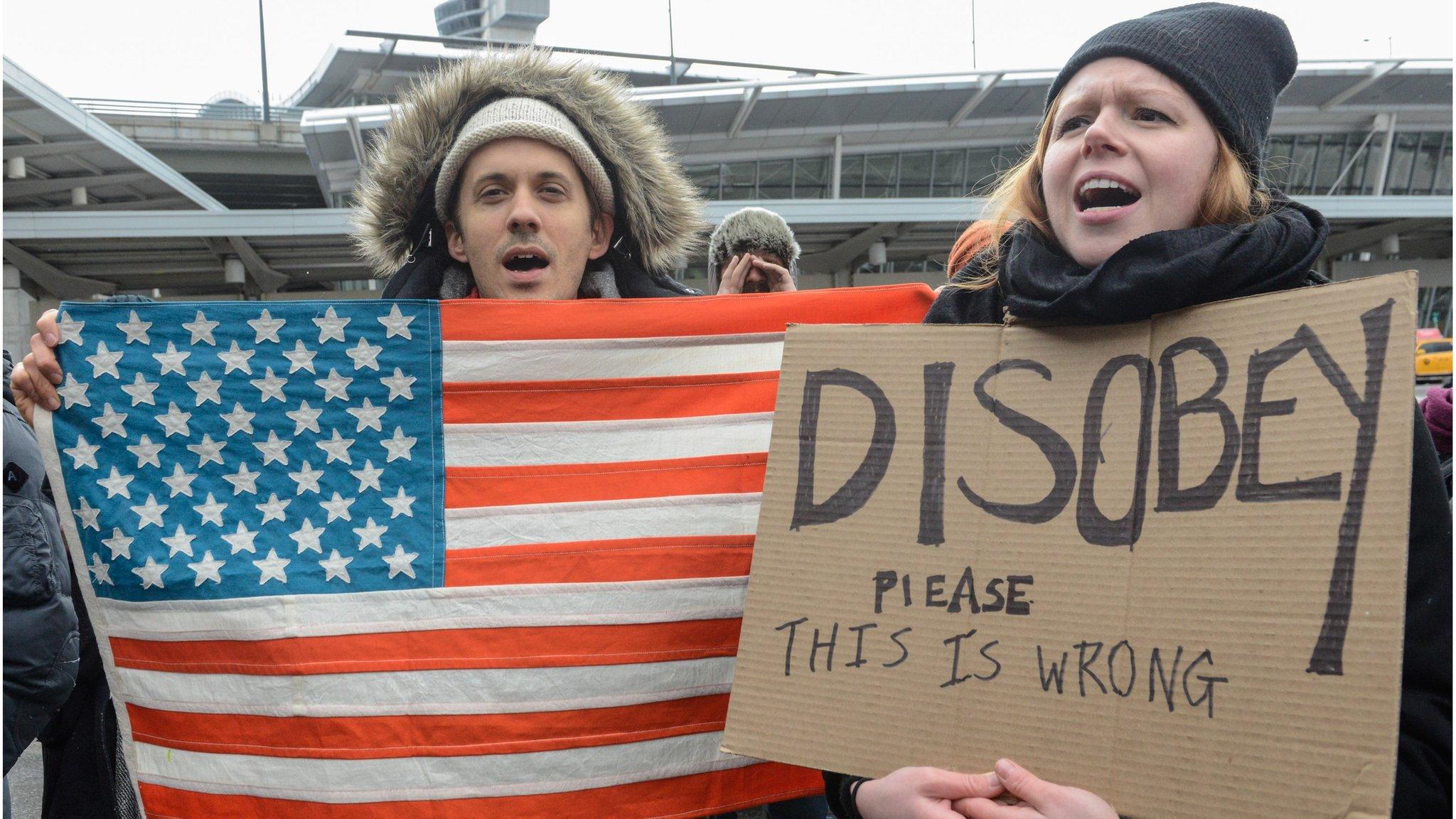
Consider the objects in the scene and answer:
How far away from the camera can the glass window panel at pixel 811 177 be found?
→ 3503 centimetres

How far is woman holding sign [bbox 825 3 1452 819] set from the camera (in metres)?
1.40

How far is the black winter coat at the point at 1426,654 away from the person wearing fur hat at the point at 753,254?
8.47 feet

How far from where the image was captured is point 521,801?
6.47 ft

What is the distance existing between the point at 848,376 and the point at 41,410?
159 cm

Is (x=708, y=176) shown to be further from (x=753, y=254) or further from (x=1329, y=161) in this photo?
(x=753, y=254)

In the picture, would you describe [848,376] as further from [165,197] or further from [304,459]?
[165,197]

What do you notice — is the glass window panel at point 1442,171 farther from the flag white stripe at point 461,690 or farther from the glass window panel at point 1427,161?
the flag white stripe at point 461,690

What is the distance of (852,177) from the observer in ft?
118

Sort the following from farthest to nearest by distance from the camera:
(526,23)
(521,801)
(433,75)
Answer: (526,23), (433,75), (521,801)

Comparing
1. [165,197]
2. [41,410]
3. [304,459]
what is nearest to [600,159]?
[304,459]

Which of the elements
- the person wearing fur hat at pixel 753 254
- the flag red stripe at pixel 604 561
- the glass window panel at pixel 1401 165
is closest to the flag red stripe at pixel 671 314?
the flag red stripe at pixel 604 561

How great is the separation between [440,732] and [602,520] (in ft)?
1.62

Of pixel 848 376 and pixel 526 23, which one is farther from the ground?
pixel 526 23

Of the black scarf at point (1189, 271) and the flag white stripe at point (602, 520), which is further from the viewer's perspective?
the flag white stripe at point (602, 520)
